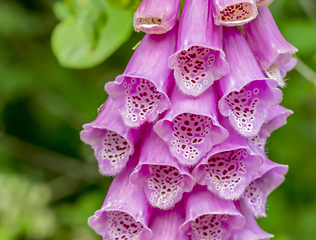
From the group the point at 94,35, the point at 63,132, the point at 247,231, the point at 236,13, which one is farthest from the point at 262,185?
the point at 63,132

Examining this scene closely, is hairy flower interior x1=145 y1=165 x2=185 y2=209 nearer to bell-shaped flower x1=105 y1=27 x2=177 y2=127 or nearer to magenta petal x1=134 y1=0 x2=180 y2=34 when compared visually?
bell-shaped flower x1=105 y1=27 x2=177 y2=127

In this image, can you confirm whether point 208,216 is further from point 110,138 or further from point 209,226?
point 110,138

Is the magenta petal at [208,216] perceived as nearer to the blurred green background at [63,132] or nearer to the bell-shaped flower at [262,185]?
the bell-shaped flower at [262,185]

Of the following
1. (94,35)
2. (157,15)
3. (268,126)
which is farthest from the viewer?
(94,35)

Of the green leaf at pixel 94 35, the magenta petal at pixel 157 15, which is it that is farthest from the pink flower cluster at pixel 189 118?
the green leaf at pixel 94 35

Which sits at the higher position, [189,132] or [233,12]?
[233,12]

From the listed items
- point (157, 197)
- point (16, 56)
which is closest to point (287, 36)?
point (157, 197)

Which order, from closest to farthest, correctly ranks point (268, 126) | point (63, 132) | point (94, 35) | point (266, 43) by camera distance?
1. point (266, 43)
2. point (268, 126)
3. point (94, 35)
4. point (63, 132)
